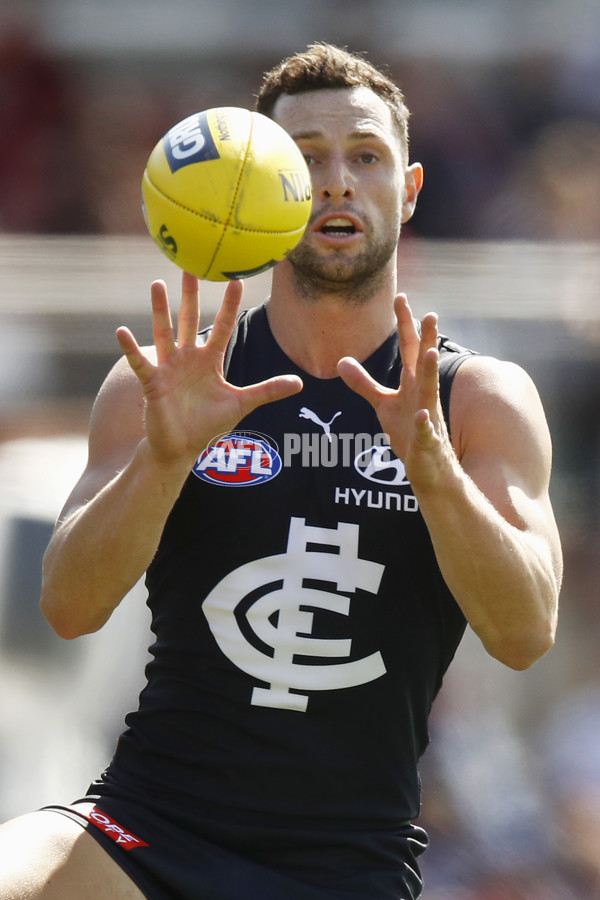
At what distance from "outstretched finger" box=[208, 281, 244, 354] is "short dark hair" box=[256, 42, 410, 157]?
1091mm

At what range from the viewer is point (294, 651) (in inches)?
115

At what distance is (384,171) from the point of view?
3338mm

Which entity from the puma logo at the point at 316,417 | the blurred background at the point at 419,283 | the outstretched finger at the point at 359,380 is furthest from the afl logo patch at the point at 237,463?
the blurred background at the point at 419,283

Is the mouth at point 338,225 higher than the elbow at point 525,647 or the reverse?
higher

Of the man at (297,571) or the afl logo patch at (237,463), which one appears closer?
the man at (297,571)

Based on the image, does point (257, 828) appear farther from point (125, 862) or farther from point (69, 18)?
point (69, 18)

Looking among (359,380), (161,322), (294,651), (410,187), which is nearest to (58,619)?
(294,651)

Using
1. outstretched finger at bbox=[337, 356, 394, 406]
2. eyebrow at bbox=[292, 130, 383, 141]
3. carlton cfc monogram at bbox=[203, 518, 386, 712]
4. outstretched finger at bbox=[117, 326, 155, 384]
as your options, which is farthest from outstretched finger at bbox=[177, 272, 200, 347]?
eyebrow at bbox=[292, 130, 383, 141]

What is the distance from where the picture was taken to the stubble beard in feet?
10.5

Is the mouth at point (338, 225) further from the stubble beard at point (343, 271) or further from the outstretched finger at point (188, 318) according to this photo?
the outstretched finger at point (188, 318)

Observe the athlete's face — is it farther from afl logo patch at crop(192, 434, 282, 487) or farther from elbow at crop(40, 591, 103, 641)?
elbow at crop(40, 591, 103, 641)

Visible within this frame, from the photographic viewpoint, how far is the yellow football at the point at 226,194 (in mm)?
2740

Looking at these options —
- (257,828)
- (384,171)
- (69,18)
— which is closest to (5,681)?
(257,828)

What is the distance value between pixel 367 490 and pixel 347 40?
421 cm
